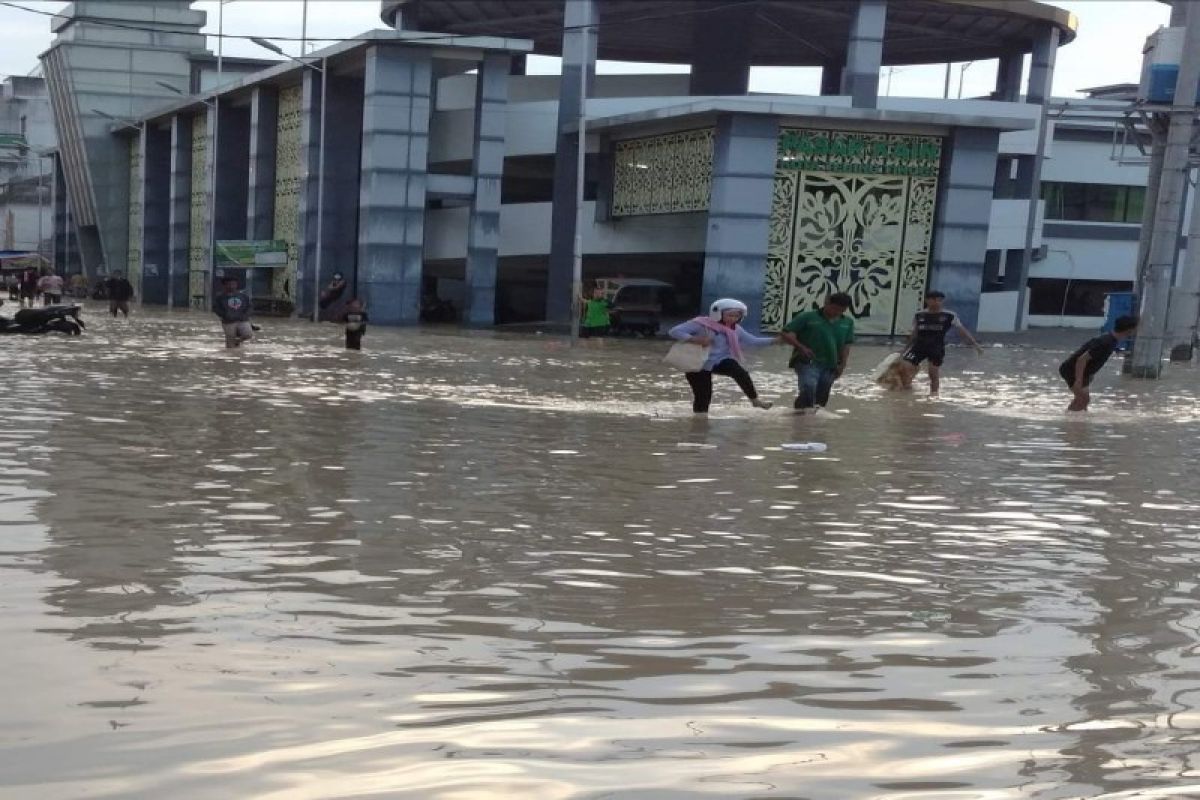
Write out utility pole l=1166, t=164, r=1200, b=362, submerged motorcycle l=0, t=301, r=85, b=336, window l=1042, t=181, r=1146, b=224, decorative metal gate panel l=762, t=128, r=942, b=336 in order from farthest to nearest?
window l=1042, t=181, r=1146, b=224 < decorative metal gate panel l=762, t=128, r=942, b=336 < utility pole l=1166, t=164, r=1200, b=362 < submerged motorcycle l=0, t=301, r=85, b=336

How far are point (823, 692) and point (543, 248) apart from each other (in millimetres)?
47376

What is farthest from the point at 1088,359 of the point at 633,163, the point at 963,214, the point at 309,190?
the point at 309,190

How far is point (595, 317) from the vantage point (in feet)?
145

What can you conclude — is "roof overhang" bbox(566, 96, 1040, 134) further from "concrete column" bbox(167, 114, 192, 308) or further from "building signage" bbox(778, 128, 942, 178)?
"concrete column" bbox(167, 114, 192, 308)

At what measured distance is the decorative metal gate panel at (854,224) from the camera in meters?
43.2

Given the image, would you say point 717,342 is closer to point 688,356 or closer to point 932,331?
point 688,356

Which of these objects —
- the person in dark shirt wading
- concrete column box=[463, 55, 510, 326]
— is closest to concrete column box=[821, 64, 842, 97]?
concrete column box=[463, 55, 510, 326]

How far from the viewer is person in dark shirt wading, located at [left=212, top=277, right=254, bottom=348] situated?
26438 millimetres

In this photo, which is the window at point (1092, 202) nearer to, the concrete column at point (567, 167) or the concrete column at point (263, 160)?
the concrete column at point (567, 167)

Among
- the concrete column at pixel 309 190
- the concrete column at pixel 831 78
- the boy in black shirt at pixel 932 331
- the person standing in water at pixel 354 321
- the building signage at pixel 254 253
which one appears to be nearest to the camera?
the boy in black shirt at pixel 932 331

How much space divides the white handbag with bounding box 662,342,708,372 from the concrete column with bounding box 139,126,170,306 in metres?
61.2

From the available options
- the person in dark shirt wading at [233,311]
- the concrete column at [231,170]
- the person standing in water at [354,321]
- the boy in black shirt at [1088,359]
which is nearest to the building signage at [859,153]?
the person standing in water at [354,321]

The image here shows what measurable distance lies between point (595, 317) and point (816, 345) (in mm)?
27508

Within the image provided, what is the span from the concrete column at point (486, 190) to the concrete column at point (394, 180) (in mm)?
1695
